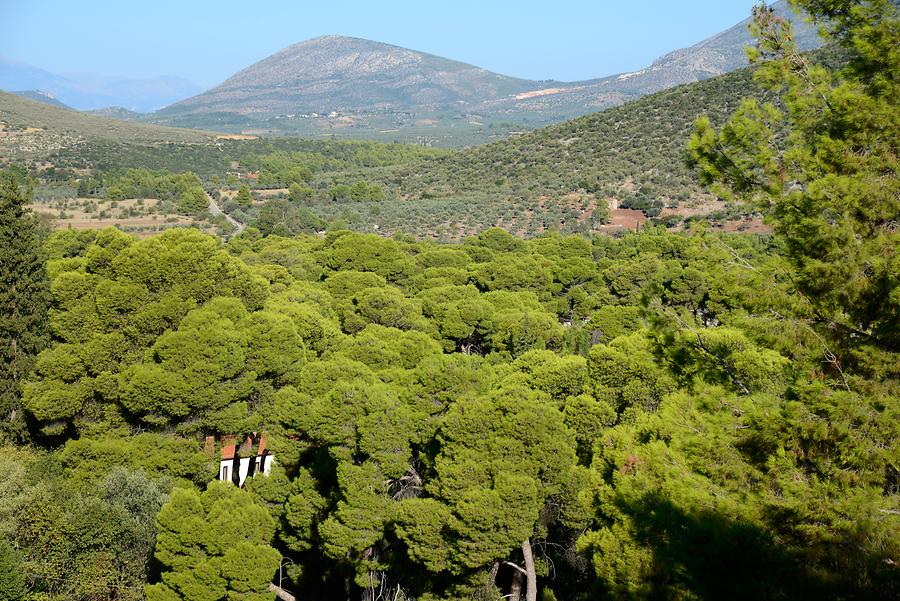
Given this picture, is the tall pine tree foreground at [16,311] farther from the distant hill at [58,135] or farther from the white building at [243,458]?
the distant hill at [58,135]

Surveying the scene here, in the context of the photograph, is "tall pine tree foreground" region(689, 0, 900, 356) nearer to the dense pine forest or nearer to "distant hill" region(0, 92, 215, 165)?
the dense pine forest

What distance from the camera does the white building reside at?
14008 millimetres

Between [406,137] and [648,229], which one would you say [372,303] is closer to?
[648,229]

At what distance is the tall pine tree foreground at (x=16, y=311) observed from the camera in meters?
13.0

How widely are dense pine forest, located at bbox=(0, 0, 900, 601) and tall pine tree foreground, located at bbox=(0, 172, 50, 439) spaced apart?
0.05m

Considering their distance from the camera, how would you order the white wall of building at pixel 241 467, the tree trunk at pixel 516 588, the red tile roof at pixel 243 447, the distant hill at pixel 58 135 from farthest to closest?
the distant hill at pixel 58 135, the white wall of building at pixel 241 467, the red tile roof at pixel 243 447, the tree trunk at pixel 516 588

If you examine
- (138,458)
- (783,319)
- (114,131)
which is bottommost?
(138,458)

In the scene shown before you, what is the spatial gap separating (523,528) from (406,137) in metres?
159

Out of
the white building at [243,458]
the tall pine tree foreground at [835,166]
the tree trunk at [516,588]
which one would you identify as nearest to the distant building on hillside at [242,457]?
the white building at [243,458]

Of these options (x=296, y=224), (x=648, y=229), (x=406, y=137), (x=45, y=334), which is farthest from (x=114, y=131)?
(x=45, y=334)

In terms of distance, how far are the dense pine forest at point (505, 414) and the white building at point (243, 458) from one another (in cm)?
21

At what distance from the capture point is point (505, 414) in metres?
9.14

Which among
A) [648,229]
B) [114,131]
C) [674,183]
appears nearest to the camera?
[648,229]

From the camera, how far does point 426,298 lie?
21.1 metres
